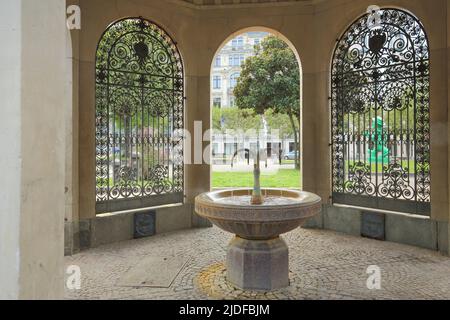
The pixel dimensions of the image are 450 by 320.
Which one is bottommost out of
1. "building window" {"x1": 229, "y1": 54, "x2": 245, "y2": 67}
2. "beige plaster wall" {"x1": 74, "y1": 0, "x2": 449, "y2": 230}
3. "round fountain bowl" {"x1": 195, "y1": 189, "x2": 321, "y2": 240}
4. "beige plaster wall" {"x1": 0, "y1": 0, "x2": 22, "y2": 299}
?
"round fountain bowl" {"x1": 195, "y1": 189, "x2": 321, "y2": 240}

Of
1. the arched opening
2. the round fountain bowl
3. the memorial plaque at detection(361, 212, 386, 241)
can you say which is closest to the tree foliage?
the arched opening

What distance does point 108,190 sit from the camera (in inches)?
260

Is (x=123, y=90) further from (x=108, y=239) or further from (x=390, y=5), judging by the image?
(x=390, y=5)

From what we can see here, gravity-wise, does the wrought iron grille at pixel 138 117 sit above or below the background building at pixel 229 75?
below

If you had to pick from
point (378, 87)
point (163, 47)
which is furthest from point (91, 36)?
point (378, 87)

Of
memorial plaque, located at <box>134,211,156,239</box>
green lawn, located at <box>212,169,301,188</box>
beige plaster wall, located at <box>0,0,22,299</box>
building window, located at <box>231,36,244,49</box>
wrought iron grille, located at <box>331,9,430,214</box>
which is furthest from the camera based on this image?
building window, located at <box>231,36,244,49</box>

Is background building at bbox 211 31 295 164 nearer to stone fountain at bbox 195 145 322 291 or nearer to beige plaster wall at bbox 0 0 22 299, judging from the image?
stone fountain at bbox 195 145 322 291

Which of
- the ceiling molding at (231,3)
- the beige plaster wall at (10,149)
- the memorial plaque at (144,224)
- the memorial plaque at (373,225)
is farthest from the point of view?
the ceiling molding at (231,3)

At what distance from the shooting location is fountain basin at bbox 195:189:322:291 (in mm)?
3838

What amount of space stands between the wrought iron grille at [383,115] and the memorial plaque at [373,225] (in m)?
0.25

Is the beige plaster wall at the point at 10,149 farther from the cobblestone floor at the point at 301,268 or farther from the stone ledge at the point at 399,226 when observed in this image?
the stone ledge at the point at 399,226

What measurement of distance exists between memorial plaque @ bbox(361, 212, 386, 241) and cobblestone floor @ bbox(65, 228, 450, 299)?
0.65 feet

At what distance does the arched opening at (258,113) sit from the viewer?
1439cm

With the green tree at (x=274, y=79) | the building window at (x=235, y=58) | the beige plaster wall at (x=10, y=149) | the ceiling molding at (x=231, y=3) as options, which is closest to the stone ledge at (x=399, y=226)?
the ceiling molding at (x=231, y=3)
